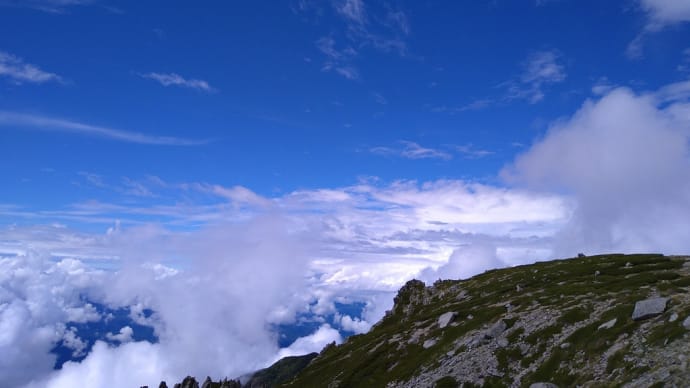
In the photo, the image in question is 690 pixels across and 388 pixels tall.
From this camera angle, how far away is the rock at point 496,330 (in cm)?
6931

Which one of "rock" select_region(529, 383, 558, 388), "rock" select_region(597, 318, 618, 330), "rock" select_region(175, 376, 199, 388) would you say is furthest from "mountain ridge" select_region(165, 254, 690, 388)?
"rock" select_region(175, 376, 199, 388)

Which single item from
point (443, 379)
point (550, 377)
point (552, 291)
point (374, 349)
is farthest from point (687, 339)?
point (374, 349)

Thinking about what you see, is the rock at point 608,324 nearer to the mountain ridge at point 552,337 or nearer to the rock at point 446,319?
the mountain ridge at point 552,337

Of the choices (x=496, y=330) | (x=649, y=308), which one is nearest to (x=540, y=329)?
(x=496, y=330)

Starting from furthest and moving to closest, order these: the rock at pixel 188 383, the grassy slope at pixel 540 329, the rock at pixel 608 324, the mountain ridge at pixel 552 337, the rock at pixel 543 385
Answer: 1. the rock at pixel 188 383
2. the rock at pixel 608 324
3. the grassy slope at pixel 540 329
4. the rock at pixel 543 385
5. the mountain ridge at pixel 552 337

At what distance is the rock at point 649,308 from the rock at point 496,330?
22.4 m

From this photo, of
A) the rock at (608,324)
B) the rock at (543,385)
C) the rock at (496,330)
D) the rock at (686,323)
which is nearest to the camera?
the rock at (686,323)

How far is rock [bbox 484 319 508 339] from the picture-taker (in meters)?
69.3

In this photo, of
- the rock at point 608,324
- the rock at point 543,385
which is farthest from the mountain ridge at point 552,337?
the rock at point 543,385

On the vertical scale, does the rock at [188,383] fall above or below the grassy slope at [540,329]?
below

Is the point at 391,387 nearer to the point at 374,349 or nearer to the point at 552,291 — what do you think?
the point at 374,349

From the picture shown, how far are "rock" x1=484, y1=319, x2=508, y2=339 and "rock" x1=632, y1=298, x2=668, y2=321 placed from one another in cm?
2241

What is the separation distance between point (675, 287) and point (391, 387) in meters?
48.3

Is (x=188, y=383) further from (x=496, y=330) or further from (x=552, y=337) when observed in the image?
(x=552, y=337)
